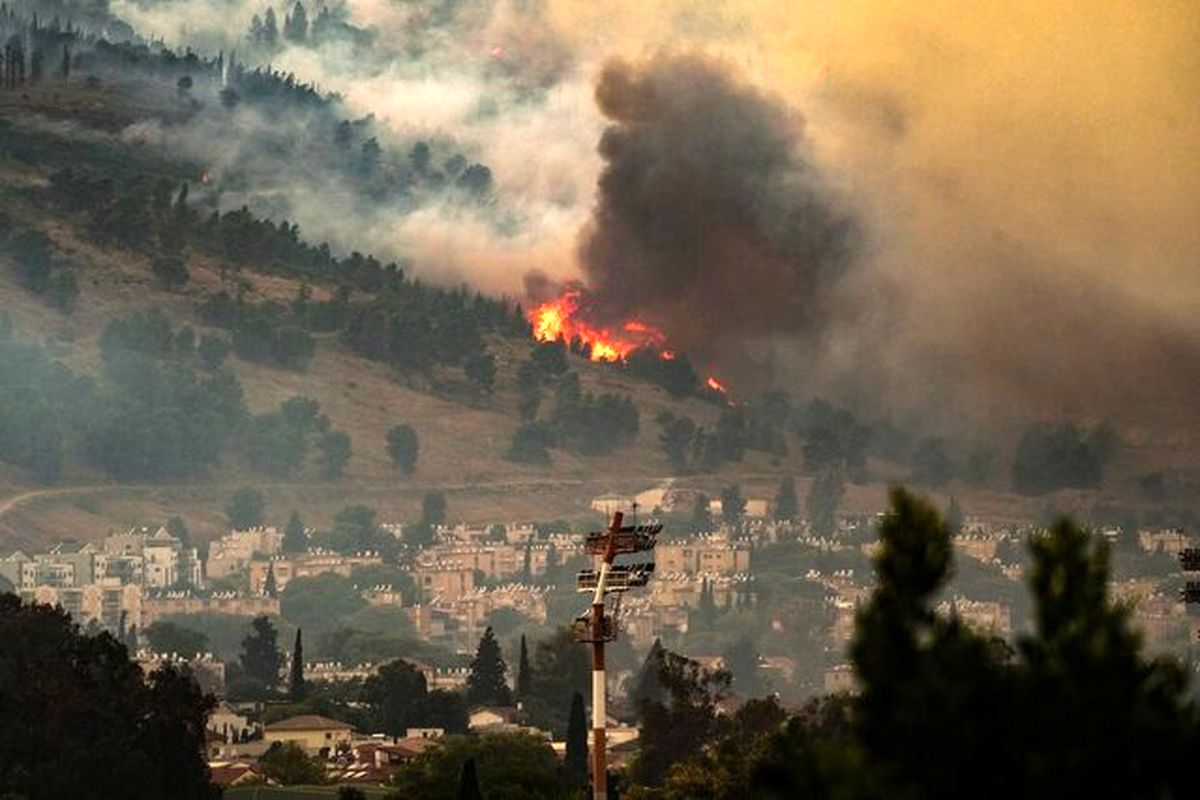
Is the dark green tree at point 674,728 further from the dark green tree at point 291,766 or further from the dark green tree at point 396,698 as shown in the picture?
the dark green tree at point 396,698

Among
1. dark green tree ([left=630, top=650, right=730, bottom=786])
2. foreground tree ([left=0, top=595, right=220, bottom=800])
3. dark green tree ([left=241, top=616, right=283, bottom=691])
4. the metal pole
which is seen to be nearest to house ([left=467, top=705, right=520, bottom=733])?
dark green tree ([left=241, top=616, right=283, bottom=691])

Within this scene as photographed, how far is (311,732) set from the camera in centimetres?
14688

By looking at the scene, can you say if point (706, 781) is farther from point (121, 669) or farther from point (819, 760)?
point (819, 760)

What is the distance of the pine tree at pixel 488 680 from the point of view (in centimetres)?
16838

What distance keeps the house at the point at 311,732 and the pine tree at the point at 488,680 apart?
18.2 meters

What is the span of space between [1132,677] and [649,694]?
12769 centimetres

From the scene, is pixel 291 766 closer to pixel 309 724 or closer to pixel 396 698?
pixel 309 724

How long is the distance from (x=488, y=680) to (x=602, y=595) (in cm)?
10163

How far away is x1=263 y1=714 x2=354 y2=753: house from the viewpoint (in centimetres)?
14475

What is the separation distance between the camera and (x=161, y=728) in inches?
3907

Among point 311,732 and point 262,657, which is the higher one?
point 262,657

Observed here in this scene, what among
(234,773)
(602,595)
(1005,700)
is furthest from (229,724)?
(1005,700)

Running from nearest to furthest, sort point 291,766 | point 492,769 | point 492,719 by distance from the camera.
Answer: point 492,769 → point 291,766 → point 492,719

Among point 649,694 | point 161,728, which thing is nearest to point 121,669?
point 161,728
